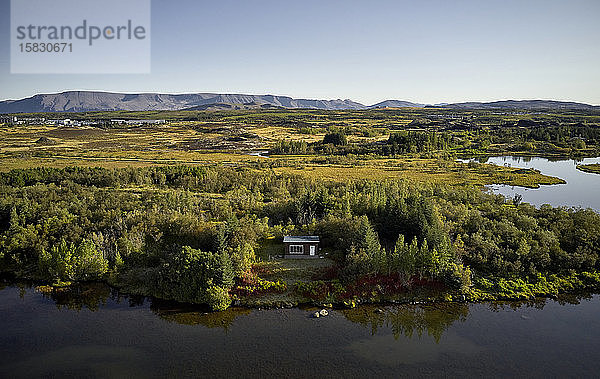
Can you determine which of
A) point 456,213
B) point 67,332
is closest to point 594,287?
point 456,213

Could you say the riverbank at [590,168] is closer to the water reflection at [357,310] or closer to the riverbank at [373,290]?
the riverbank at [373,290]

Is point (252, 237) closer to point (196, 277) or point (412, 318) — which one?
point (196, 277)

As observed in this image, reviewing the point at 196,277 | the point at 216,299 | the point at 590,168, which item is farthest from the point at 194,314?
the point at 590,168

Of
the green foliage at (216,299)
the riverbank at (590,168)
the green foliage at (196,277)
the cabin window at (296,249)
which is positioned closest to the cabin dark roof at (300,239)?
the cabin window at (296,249)

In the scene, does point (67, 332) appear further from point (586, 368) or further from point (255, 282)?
point (586, 368)

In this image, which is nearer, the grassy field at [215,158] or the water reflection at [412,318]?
the water reflection at [412,318]

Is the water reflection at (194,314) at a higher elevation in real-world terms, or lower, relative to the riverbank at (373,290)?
lower

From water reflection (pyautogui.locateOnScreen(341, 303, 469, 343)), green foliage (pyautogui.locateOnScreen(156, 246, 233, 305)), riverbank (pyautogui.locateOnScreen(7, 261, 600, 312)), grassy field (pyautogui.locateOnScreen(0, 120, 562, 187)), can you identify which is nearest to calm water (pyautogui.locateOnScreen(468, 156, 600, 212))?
grassy field (pyautogui.locateOnScreen(0, 120, 562, 187))
